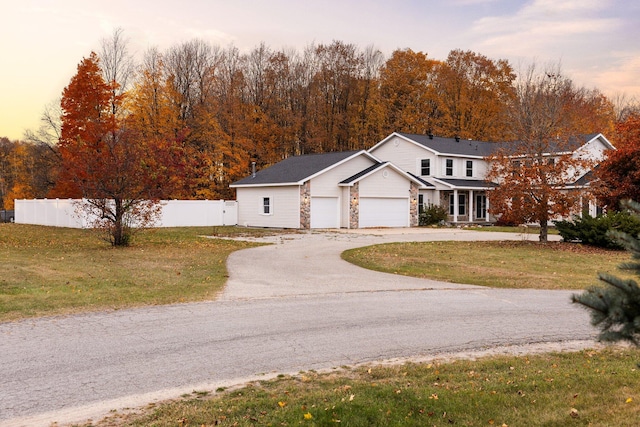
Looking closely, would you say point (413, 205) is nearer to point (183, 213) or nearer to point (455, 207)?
point (455, 207)

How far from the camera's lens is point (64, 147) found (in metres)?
38.4

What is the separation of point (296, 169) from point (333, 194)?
10.1 feet

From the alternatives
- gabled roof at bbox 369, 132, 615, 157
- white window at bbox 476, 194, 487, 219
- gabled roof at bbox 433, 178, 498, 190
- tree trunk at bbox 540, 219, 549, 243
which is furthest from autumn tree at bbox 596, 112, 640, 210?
white window at bbox 476, 194, 487, 219

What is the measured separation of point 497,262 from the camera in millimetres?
17625

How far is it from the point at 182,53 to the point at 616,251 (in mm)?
38435

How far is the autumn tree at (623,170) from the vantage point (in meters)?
24.5

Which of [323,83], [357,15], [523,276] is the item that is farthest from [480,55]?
[523,276]

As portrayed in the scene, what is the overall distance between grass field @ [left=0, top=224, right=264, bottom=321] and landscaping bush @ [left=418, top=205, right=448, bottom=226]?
18.3 meters

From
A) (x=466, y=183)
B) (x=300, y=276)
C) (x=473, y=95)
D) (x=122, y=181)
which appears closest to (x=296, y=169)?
(x=466, y=183)

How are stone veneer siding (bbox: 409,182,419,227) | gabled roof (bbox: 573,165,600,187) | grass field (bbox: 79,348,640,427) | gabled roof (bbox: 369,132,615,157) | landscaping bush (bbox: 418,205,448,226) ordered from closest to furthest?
1. grass field (bbox: 79,348,640,427)
2. gabled roof (bbox: 573,165,600,187)
3. stone veneer siding (bbox: 409,182,419,227)
4. landscaping bush (bbox: 418,205,448,226)
5. gabled roof (bbox: 369,132,615,157)

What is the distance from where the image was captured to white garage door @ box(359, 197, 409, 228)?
35.1 meters

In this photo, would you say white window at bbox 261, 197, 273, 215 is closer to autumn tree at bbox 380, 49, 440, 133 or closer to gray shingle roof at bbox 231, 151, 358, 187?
gray shingle roof at bbox 231, 151, 358, 187

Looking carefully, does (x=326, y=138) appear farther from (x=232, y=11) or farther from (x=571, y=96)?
(x=232, y=11)

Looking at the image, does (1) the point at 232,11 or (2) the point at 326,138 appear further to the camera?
(2) the point at 326,138
